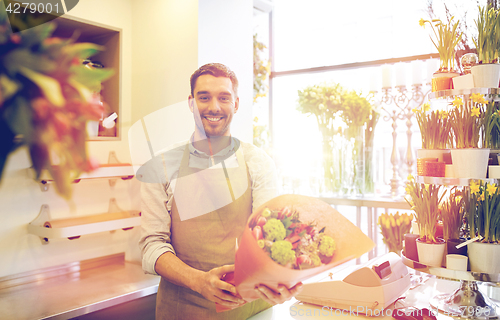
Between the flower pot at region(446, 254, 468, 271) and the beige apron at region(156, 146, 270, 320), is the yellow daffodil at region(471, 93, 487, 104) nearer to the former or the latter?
the flower pot at region(446, 254, 468, 271)

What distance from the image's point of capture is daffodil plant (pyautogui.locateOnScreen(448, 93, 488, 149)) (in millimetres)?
1171

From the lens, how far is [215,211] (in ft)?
3.88

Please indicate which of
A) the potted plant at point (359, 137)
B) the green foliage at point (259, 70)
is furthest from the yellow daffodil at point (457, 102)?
the green foliage at point (259, 70)

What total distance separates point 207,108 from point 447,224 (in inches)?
35.6

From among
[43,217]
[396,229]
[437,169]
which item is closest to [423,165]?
[437,169]

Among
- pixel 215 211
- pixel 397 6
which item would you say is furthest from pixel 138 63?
pixel 397 6

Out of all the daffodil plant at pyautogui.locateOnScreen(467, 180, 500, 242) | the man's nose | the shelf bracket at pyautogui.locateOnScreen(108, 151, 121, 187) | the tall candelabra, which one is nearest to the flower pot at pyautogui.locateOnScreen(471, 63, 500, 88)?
the daffodil plant at pyautogui.locateOnScreen(467, 180, 500, 242)

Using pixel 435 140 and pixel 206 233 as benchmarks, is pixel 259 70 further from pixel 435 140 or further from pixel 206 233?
pixel 206 233

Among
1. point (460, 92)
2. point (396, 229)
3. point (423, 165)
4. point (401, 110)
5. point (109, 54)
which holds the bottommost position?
point (396, 229)

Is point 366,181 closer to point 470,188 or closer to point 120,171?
point 470,188

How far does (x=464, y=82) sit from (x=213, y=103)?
85 cm

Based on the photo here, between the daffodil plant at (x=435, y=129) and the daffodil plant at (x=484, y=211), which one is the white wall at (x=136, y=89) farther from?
the daffodil plant at (x=484, y=211)

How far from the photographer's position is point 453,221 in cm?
121

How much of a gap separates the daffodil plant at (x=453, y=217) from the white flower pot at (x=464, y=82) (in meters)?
Result: 0.36
